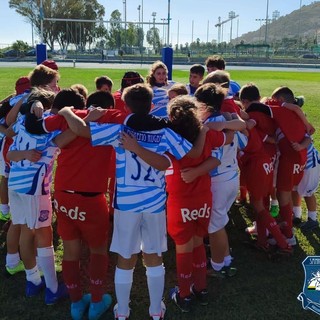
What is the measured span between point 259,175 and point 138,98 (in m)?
1.92

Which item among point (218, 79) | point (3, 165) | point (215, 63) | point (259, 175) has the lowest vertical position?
point (3, 165)

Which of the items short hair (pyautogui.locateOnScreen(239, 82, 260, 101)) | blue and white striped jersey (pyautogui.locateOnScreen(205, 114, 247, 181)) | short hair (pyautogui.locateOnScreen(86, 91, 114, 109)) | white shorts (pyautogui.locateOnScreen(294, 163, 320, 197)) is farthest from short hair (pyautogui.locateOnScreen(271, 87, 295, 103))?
short hair (pyautogui.locateOnScreen(86, 91, 114, 109))

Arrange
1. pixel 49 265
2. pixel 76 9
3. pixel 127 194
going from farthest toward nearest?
pixel 76 9, pixel 49 265, pixel 127 194

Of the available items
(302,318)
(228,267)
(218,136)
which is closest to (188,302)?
(228,267)

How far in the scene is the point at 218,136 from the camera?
341 centimetres

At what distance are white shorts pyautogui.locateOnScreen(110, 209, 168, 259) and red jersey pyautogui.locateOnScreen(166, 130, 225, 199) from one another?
1.06 ft

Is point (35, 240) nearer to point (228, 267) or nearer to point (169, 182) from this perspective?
point (169, 182)

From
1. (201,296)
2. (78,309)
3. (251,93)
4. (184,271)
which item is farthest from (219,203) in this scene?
(78,309)

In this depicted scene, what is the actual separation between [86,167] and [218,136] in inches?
44.4

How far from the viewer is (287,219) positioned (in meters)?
4.59

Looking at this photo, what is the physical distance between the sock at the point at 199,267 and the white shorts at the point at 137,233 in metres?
0.49

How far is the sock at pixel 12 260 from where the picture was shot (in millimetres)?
3947

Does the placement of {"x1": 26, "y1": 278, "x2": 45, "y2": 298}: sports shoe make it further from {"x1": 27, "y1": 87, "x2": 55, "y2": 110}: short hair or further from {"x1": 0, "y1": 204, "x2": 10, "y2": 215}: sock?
{"x1": 0, "y1": 204, "x2": 10, "y2": 215}: sock

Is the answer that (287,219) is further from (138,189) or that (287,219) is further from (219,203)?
(138,189)
